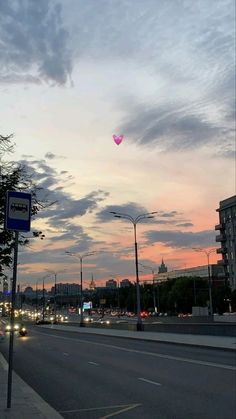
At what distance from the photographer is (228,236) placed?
134 metres

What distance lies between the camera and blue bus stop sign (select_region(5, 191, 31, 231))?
8297 mm

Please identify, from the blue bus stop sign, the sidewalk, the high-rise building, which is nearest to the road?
the sidewalk

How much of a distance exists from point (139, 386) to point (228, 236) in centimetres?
12264

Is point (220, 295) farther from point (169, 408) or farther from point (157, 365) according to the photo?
point (169, 408)

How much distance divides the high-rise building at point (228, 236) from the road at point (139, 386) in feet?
360

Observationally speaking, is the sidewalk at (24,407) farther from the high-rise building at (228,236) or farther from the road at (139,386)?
the high-rise building at (228,236)

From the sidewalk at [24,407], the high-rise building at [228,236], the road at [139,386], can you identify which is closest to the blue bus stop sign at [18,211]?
the sidewalk at [24,407]

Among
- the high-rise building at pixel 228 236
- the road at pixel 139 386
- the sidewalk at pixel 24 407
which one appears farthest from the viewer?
the high-rise building at pixel 228 236

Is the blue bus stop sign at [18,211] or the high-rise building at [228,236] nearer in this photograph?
the blue bus stop sign at [18,211]

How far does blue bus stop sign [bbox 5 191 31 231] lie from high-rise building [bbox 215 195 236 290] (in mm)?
122628

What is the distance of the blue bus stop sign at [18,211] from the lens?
8297 millimetres

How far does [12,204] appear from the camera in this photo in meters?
8.36

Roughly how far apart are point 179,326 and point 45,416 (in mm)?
31968

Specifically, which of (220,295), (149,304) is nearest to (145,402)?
(220,295)
